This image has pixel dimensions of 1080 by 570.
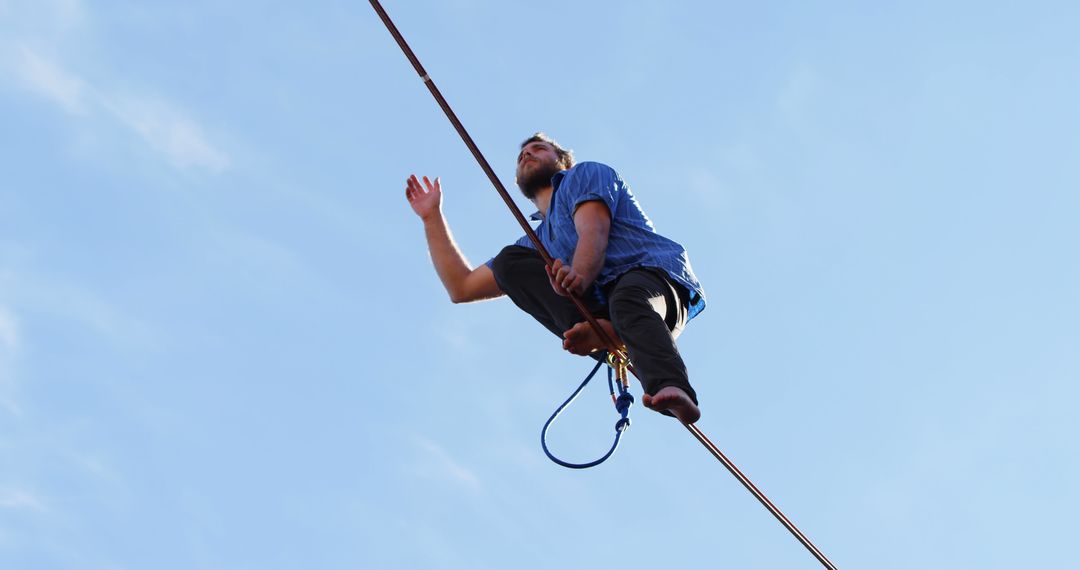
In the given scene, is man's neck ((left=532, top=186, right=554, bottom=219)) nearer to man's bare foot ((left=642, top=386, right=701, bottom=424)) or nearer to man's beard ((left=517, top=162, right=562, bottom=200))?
man's beard ((left=517, top=162, right=562, bottom=200))

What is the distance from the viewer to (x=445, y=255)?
9359 millimetres

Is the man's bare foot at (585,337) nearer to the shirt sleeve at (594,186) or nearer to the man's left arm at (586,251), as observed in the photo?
the man's left arm at (586,251)

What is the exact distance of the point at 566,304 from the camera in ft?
27.1

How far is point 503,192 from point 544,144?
5.26 feet

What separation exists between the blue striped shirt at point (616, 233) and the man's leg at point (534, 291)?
4.8 inches

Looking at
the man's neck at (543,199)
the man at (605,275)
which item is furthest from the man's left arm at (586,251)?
the man's neck at (543,199)

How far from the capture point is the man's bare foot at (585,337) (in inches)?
318

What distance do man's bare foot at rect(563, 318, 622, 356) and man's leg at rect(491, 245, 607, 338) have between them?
11 cm

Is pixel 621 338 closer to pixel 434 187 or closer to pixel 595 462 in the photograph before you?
pixel 595 462

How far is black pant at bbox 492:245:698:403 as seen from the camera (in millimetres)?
7469

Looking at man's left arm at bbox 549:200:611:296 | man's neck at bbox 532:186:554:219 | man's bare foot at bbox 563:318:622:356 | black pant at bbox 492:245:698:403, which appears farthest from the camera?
man's neck at bbox 532:186:554:219

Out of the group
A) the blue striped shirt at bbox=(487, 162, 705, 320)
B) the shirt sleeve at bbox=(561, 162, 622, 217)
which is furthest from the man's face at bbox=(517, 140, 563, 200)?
the shirt sleeve at bbox=(561, 162, 622, 217)

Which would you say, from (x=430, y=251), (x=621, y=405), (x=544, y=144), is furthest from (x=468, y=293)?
(x=621, y=405)

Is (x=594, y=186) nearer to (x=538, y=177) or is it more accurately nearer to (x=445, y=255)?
(x=538, y=177)
